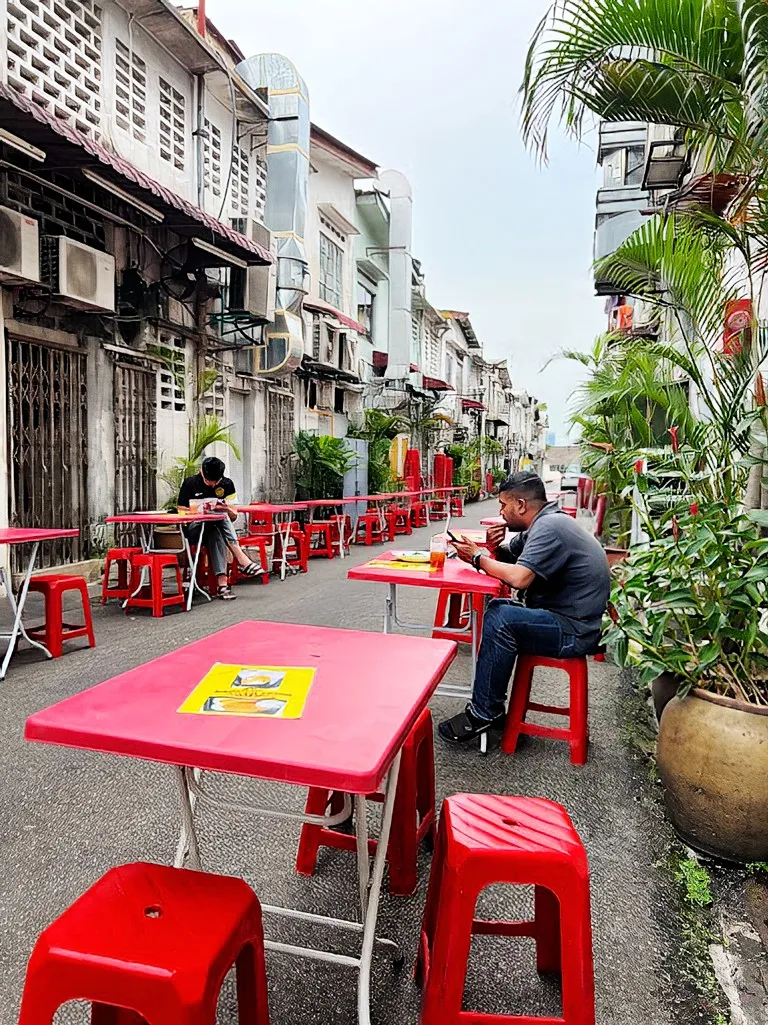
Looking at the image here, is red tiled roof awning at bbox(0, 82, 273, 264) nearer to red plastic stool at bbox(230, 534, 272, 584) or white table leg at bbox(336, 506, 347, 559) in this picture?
red plastic stool at bbox(230, 534, 272, 584)

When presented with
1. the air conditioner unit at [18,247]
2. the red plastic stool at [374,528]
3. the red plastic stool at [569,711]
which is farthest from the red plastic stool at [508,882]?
the red plastic stool at [374,528]

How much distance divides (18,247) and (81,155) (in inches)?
40.3

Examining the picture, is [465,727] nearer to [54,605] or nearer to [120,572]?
[54,605]

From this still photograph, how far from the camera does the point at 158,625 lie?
21.0 ft

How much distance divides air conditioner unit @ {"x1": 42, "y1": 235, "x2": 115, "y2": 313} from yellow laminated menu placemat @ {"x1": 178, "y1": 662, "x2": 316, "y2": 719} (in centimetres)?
652

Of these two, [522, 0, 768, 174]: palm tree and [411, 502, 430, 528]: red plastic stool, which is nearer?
[522, 0, 768, 174]: palm tree

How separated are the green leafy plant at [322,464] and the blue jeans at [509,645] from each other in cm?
1034

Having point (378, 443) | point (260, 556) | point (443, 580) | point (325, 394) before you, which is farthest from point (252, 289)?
point (443, 580)

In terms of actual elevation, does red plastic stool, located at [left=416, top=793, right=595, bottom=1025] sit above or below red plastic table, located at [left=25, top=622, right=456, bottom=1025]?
below

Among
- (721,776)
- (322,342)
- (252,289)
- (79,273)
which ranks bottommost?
(721,776)

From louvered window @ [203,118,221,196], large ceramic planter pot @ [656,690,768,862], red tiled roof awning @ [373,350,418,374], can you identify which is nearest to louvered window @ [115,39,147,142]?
louvered window @ [203,118,221,196]

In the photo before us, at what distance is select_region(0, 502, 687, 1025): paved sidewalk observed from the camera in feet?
6.77

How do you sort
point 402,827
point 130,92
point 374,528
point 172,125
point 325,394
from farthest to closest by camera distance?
point 325,394 < point 374,528 < point 172,125 < point 130,92 < point 402,827

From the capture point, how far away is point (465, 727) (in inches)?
149
